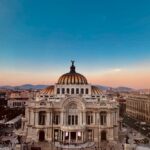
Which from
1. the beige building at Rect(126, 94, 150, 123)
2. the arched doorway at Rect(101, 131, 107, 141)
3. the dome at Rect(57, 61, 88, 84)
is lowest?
the arched doorway at Rect(101, 131, 107, 141)

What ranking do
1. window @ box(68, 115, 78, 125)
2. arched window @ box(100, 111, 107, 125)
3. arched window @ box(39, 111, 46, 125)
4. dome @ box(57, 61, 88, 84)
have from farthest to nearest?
1. dome @ box(57, 61, 88, 84)
2. arched window @ box(100, 111, 107, 125)
3. arched window @ box(39, 111, 46, 125)
4. window @ box(68, 115, 78, 125)

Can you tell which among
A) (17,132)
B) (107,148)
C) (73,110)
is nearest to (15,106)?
(17,132)

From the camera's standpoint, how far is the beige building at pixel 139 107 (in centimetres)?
7914

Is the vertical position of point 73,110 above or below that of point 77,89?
below

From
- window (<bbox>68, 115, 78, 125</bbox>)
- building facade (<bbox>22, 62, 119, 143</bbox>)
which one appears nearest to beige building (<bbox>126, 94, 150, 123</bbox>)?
building facade (<bbox>22, 62, 119, 143</bbox>)

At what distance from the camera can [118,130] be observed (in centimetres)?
5344

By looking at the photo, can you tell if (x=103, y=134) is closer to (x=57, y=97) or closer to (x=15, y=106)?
(x=57, y=97)

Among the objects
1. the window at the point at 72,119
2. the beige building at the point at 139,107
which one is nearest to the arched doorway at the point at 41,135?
the window at the point at 72,119

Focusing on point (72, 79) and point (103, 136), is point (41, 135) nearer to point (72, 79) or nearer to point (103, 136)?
point (103, 136)

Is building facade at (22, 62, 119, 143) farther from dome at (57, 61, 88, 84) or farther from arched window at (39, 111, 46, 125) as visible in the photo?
dome at (57, 61, 88, 84)

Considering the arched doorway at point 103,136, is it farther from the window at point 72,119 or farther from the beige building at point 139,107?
the beige building at point 139,107

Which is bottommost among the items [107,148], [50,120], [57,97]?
[107,148]

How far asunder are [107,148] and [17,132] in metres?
19.8

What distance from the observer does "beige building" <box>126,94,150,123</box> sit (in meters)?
79.1
